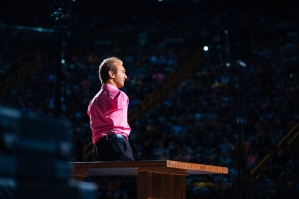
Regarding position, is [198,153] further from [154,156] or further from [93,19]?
[93,19]

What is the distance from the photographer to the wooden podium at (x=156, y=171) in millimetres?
4668

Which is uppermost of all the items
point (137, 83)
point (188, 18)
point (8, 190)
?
point (188, 18)

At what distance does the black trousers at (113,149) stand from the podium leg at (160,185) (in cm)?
44

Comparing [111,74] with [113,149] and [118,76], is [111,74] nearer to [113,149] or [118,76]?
[118,76]

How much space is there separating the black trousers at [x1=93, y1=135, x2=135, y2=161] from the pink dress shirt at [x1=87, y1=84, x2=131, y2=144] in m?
0.07

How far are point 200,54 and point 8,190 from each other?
18475 mm

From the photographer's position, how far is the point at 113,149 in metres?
5.33

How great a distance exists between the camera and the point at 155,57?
66.4 feet

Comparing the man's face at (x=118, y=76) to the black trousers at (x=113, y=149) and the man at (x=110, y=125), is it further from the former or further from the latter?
the black trousers at (x=113, y=149)

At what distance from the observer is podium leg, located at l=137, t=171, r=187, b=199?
16.1 feet

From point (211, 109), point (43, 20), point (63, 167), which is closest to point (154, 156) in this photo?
point (211, 109)

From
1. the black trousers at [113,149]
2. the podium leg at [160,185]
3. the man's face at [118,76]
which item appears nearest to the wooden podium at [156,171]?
the podium leg at [160,185]

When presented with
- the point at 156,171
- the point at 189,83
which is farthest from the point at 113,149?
the point at 189,83

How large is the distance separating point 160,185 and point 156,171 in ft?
0.44
